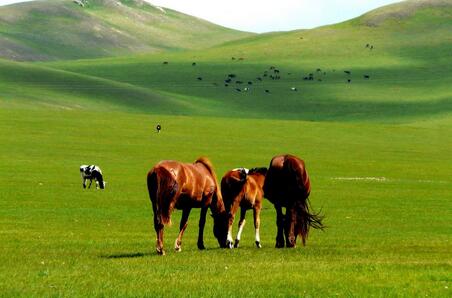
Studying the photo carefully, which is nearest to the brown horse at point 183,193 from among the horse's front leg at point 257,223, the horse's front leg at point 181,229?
the horse's front leg at point 181,229

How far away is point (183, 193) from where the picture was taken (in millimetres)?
18797

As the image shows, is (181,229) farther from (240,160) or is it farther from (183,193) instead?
(240,160)

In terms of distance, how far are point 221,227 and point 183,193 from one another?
5.55 feet

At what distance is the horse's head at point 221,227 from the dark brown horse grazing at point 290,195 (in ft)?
3.37

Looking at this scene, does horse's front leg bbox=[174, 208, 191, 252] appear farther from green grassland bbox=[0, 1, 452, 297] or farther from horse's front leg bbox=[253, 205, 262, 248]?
horse's front leg bbox=[253, 205, 262, 248]

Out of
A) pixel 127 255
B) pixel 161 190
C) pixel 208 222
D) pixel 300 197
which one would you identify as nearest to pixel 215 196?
pixel 300 197

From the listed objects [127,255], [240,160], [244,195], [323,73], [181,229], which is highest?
[323,73]

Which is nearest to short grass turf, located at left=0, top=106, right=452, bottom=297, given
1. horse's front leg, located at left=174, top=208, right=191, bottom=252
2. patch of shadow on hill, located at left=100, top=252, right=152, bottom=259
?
patch of shadow on hill, located at left=100, top=252, right=152, bottom=259

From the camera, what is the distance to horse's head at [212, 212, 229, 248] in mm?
20156

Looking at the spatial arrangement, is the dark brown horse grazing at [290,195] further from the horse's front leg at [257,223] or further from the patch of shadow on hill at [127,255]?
the patch of shadow on hill at [127,255]

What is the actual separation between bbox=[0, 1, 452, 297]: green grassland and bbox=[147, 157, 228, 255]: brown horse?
653 millimetres

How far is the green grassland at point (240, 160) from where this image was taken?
14.9m

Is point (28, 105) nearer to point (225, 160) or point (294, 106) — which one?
point (294, 106)

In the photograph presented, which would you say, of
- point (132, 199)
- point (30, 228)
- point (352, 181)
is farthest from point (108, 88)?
point (30, 228)
